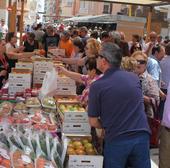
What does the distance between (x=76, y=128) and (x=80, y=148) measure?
39 cm

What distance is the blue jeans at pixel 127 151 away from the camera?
11.7 ft

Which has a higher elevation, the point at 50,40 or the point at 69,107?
the point at 69,107

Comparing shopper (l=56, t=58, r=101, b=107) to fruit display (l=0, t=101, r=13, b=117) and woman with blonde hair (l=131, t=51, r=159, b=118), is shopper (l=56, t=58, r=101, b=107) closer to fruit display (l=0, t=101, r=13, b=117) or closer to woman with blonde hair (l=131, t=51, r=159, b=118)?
woman with blonde hair (l=131, t=51, r=159, b=118)

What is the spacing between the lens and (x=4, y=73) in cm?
722

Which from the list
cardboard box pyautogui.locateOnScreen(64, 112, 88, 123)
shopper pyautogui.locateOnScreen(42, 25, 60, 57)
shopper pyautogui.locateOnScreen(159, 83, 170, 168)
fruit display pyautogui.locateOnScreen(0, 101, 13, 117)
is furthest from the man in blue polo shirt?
shopper pyautogui.locateOnScreen(42, 25, 60, 57)

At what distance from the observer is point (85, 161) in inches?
131

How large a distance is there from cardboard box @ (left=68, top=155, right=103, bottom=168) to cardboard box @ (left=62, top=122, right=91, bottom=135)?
67cm

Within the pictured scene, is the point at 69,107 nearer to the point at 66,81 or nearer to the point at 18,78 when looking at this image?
the point at 66,81

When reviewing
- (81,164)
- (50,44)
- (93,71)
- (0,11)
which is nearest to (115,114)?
(81,164)

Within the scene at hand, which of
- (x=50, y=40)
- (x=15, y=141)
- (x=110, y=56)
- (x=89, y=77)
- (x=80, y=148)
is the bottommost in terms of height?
(x=50, y=40)

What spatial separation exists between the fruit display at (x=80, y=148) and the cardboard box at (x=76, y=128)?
5.9 inches

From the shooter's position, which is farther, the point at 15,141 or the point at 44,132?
the point at 44,132

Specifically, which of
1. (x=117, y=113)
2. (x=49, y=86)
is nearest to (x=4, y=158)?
(x=117, y=113)

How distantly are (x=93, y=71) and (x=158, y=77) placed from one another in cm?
248
